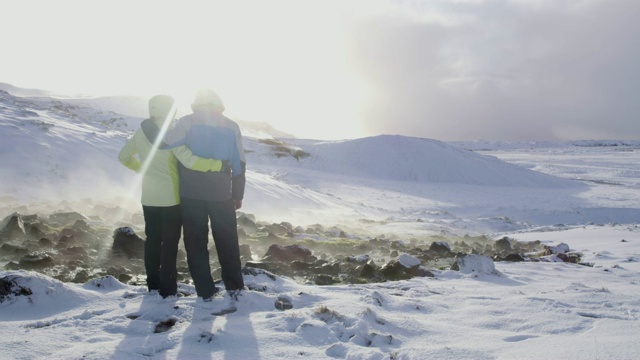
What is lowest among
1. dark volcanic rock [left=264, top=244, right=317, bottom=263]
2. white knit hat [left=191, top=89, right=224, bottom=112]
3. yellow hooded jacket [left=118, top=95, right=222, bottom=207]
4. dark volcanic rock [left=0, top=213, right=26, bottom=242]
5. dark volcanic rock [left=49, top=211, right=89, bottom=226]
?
dark volcanic rock [left=49, top=211, right=89, bottom=226]

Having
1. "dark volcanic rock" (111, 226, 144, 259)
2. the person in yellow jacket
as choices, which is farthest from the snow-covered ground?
"dark volcanic rock" (111, 226, 144, 259)

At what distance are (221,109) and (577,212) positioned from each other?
23546 mm

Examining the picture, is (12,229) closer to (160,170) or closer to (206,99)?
(160,170)

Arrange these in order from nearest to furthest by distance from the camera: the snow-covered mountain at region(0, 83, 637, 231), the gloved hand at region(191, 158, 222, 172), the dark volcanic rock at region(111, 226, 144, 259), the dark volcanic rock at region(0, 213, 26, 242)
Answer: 1. the gloved hand at region(191, 158, 222, 172)
2. the dark volcanic rock at region(111, 226, 144, 259)
3. the dark volcanic rock at region(0, 213, 26, 242)
4. the snow-covered mountain at region(0, 83, 637, 231)

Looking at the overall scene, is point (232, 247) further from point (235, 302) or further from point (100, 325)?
point (100, 325)

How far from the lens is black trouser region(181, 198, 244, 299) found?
4680 millimetres

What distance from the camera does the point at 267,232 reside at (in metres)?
11.3

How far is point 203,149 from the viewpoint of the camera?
4.66 m

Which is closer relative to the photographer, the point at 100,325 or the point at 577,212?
the point at 100,325

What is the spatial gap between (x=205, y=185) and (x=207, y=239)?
53cm

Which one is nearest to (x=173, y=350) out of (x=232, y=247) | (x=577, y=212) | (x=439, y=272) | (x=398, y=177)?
(x=232, y=247)

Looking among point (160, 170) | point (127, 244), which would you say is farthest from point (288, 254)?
point (160, 170)

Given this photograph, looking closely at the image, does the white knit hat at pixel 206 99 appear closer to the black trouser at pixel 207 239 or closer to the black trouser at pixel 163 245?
the black trouser at pixel 207 239

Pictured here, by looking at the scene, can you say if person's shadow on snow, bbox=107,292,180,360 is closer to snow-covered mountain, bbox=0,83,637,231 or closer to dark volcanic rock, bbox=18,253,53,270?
dark volcanic rock, bbox=18,253,53,270
